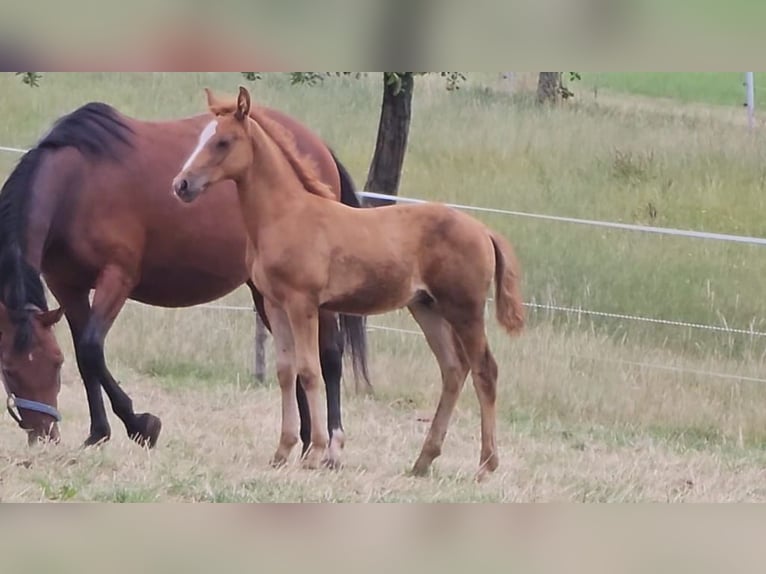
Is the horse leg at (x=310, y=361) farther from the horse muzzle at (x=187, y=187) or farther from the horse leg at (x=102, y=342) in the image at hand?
the horse leg at (x=102, y=342)

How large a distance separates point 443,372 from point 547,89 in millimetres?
6016

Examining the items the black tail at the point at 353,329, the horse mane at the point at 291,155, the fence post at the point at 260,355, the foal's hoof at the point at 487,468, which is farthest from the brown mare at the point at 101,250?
the fence post at the point at 260,355

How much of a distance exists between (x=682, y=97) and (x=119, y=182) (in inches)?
253

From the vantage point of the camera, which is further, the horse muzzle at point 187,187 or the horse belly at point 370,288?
the horse belly at point 370,288

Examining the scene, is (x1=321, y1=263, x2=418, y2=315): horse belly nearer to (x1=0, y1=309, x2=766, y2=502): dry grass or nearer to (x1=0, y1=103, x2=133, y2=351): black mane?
(x1=0, y1=309, x2=766, y2=502): dry grass

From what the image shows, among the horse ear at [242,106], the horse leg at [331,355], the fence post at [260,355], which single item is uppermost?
the horse ear at [242,106]

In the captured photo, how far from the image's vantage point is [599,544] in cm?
484

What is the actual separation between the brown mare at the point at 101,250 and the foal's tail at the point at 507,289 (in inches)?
35.5

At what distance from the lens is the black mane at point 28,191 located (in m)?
6.34

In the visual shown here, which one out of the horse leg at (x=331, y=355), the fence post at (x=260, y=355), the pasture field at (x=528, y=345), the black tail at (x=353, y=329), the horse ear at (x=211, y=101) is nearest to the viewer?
the horse ear at (x=211, y=101)

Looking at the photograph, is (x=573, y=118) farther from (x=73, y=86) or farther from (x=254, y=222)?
(x=254, y=222)

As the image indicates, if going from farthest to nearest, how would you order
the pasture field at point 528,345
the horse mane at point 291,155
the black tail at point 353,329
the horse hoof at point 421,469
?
the black tail at point 353,329
the horse hoof at point 421,469
the pasture field at point 528,345
the horse mane at point 291,155

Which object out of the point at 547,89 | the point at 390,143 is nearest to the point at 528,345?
the point at 390,143
